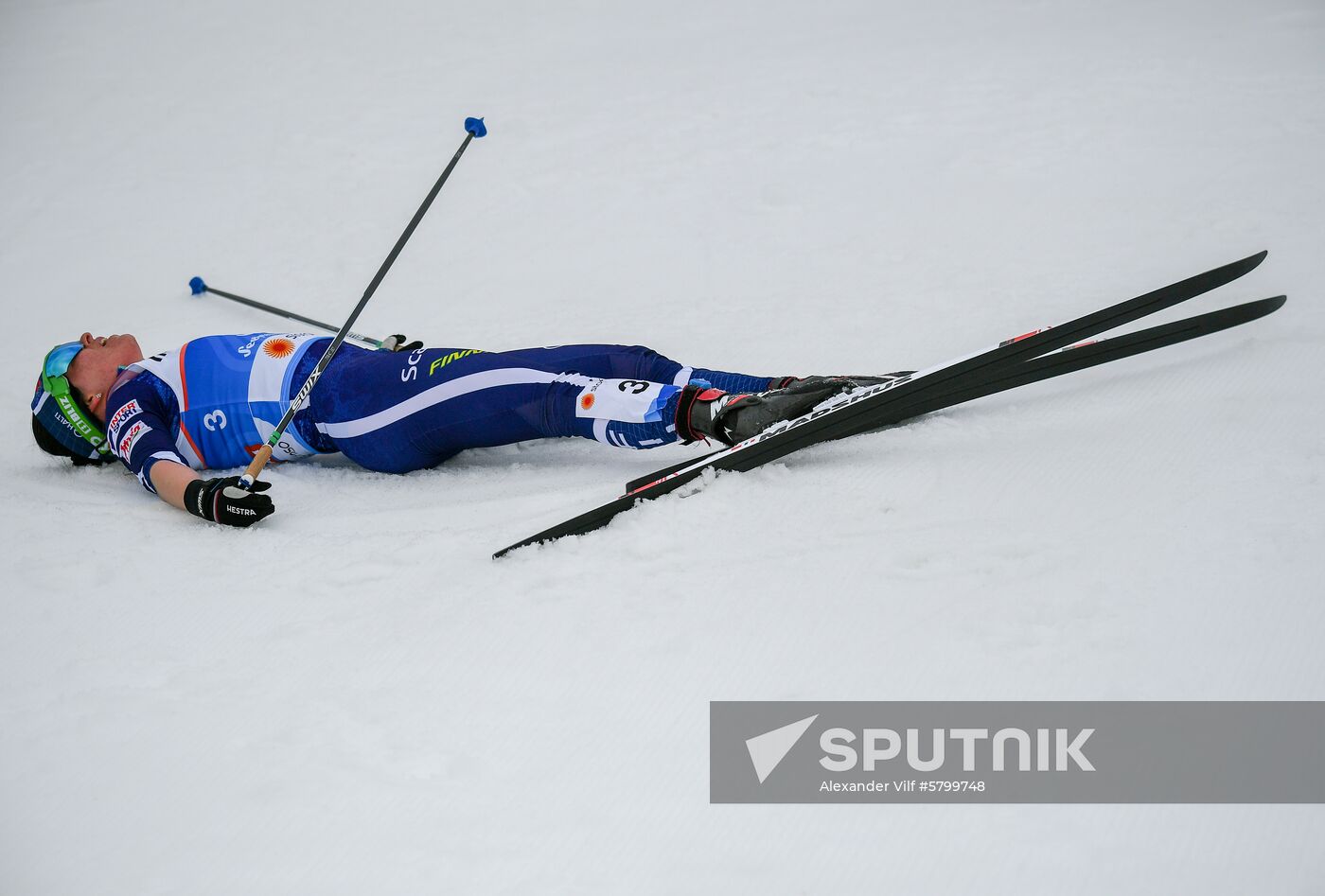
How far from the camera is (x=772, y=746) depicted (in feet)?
4.39

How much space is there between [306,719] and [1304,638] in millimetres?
1403

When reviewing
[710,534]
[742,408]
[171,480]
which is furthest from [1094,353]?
[171,480]

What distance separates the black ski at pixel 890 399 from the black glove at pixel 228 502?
2.03 feet

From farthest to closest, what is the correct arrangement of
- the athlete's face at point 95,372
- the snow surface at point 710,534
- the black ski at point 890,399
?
the athlete's face at point 95,372, the black ski at point 890,399, the snow surface at point 710,534

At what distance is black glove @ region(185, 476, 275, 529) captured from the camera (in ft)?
7.06

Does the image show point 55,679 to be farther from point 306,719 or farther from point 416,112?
point 416,112

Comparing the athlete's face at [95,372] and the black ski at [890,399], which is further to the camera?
the athlete's face at [95,372]

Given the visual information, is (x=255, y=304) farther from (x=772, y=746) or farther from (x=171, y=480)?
(x=772, y=746)

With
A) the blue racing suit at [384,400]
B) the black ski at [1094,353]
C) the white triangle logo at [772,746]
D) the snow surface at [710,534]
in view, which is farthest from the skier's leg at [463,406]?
the white triangle logo at [772,746]

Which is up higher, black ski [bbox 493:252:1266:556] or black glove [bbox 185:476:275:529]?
black ski [bbox 493:252:1266:556]

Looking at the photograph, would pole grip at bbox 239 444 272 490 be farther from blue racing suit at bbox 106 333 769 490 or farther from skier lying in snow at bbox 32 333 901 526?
blue racing suit at bbox 106 333 769 490

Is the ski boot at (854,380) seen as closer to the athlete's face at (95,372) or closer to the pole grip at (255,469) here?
the pole grip at (255,469)

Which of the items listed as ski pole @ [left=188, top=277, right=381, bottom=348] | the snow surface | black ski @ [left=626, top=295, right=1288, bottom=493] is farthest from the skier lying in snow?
ski pole @ [left=188, top=277, right=381, bottom=348]

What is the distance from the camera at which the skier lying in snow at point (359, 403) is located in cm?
210
